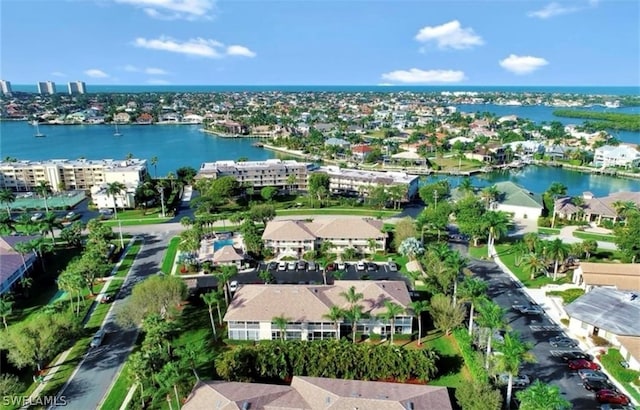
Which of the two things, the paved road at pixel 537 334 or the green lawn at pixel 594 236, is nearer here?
the paved road at pixel 537 334

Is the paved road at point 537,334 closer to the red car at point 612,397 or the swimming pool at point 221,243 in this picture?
the red car at point 612,397

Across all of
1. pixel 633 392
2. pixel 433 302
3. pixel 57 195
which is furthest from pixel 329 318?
pixel 57 195

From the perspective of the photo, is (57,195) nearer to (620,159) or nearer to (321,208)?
(321,208)

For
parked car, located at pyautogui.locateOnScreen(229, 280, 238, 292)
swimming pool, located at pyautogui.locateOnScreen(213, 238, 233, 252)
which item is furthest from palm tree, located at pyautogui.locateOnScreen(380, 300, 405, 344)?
swimming pool, located at pyautogui.locateOnScreen(213, 238, 233, 252)

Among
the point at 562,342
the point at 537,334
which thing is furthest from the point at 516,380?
the point at 562,342

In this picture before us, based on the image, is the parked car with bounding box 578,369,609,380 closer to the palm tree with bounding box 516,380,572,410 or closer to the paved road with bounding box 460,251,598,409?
the paved road with bounding box 460,251,598,409

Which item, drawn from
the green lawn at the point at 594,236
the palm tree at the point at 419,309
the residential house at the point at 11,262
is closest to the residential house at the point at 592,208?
the green lawn at the point at 594,236
